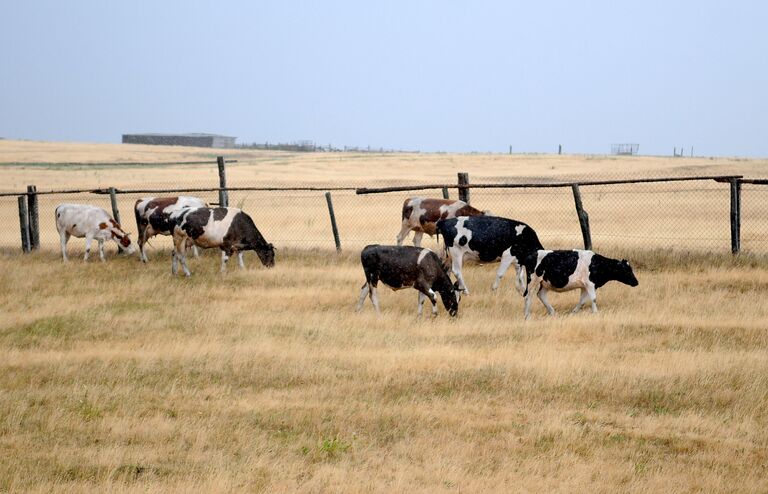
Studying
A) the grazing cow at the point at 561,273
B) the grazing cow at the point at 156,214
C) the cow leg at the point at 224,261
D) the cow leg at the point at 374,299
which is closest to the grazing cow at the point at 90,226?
the grazing cow at the point at 156,214

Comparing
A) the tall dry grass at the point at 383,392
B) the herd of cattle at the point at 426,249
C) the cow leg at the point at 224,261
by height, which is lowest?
the tall dry grass at the point at 383,392

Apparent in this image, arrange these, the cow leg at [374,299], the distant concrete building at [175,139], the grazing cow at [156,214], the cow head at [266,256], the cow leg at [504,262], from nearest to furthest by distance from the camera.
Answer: the cow leg at [374,299], the cow leg at [504,262], the cow head at [266,256], the grazing cow at [156,214], the distant concrete building at [175,139]

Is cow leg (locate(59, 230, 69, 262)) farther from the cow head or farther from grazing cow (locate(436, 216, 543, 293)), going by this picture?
grazing cow (locate(436, 216, 543, 293))

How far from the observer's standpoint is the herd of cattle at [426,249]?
46.1ft

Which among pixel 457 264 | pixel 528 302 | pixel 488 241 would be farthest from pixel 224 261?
pixel 528 302

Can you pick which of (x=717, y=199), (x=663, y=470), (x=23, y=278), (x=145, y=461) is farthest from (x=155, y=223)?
(x=717, y=199)

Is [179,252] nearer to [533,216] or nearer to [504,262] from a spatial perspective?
[504,262]

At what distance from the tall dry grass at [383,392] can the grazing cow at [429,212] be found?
9.89 ft

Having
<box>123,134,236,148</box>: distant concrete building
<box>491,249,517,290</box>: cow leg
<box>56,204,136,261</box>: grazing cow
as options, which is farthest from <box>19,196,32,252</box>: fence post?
<box>123,134,236,148</box>: distant concrete building

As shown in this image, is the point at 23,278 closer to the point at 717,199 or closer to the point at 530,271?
the point at 530,271

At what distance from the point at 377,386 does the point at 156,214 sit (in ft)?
35.9

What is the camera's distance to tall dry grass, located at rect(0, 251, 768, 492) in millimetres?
7820

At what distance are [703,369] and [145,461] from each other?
612 cm

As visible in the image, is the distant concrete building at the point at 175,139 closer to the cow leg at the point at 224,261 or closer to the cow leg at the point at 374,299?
the cow leg at the point at 224,261
